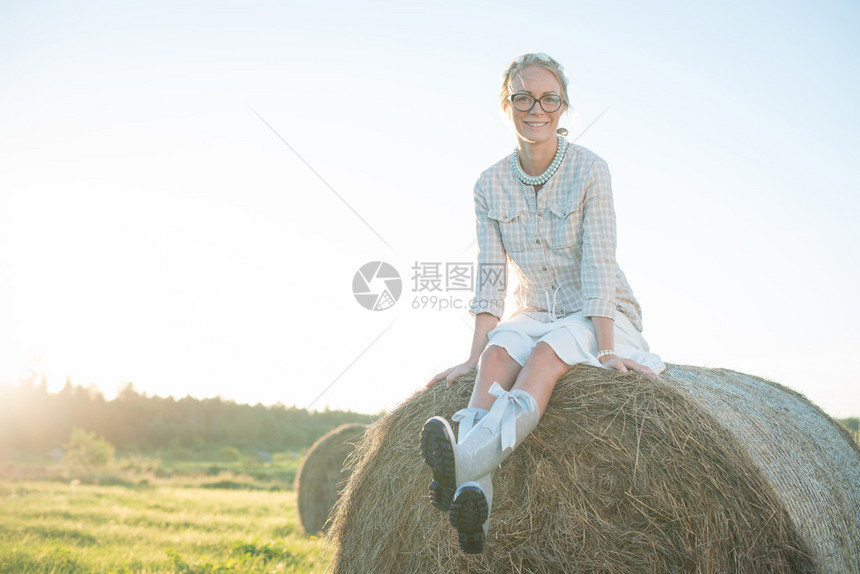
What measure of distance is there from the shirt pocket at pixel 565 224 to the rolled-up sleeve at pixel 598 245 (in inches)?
1.8

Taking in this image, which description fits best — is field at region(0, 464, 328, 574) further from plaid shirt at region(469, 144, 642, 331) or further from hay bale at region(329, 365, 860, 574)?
plaid shirt at region(469, 144, 642, 331)

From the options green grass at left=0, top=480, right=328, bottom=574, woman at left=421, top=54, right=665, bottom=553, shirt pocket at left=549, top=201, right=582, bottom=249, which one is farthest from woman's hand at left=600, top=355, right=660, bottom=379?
green grass at left=0, top=480, right=328, bottom=574

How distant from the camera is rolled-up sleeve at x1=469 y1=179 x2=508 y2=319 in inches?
137

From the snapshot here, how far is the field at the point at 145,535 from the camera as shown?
15.4 feet

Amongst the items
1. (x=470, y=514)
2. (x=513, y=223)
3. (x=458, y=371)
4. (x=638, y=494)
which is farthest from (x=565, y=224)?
(x=470, y=514)

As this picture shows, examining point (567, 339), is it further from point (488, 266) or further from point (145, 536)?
point (145, 536)

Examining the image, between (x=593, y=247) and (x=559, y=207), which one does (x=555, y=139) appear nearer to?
(x=559, y=207)

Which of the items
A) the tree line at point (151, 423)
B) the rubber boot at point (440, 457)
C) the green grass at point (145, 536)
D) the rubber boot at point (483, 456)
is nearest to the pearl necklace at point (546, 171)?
the rubber boot at point (483, 456)

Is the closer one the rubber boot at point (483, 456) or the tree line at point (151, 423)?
the rubber boot at point (483, 456)

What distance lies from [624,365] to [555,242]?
0.74 m

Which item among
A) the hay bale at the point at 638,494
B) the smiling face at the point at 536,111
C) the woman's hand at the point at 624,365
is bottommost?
the hay bale at the point at 638,494

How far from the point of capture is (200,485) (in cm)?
1549

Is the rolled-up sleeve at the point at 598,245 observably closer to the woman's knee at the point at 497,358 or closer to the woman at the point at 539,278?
the woman at the point at 539,278

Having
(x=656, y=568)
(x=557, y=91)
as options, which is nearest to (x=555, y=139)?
(x=557, y=91)
